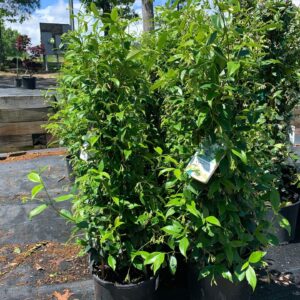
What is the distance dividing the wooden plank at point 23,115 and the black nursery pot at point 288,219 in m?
4.09

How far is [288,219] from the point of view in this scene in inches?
106

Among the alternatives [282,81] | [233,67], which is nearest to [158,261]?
[233,67]

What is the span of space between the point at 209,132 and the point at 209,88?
218 millimetres

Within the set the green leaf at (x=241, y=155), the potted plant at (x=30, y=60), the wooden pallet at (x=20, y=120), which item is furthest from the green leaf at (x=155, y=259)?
the potted plant at (x=30, y=60)

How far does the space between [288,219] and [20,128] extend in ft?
14.6

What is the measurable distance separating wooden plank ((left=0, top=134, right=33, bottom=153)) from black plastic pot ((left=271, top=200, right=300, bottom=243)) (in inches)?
171

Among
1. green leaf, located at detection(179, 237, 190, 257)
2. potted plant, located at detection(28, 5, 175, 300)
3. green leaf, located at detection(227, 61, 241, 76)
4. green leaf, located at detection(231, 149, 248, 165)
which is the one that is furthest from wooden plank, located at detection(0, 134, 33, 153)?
green leaf, located at detection(227, 61, 241, 76)

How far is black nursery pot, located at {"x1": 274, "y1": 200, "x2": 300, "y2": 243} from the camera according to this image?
2.67 m

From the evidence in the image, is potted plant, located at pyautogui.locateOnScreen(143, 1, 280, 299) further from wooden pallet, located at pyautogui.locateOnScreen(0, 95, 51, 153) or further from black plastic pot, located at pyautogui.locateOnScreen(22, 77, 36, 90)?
black plastic pot, located at pyautogui.locateOnScreen(22, 77, 36, 90)

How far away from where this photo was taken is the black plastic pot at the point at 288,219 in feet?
8.75

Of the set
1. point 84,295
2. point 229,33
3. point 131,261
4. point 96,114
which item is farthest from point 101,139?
point 84,295

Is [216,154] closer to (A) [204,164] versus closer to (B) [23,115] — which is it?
(A) [204,164]

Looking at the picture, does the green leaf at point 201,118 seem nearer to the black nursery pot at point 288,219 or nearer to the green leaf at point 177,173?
the green leaf at point 177,173

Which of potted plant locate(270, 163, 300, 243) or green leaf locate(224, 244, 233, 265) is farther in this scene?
potted plant locate(270, 163, 300, 243)
